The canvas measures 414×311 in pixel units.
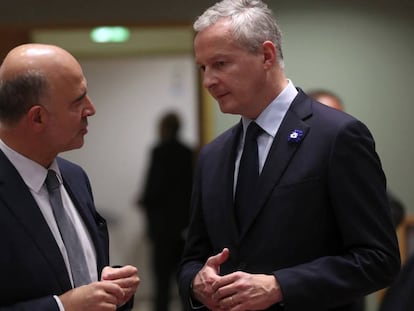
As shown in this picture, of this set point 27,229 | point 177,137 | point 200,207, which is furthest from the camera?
point 177,137

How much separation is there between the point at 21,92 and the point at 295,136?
2.30 ft

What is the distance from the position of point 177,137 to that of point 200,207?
3390mm

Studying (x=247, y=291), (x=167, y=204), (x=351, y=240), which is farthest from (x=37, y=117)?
(x=167, y=204)

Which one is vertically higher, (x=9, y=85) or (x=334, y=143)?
(x=9, y=85)

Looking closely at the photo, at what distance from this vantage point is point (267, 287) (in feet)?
6.12

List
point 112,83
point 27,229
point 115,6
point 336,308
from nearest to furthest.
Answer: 1. point 27,229
2. point 336,308
3. point 115,6
4. point 112,83

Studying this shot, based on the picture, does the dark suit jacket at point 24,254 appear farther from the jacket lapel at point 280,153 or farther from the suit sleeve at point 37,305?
the jacket lapel at point 280,153

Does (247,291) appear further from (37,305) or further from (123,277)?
(37,305)

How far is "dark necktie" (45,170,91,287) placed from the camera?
194 centimetres

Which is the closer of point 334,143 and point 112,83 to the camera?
point 334,143

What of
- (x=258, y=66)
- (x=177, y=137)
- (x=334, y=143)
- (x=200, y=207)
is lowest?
(x=177, y=137)

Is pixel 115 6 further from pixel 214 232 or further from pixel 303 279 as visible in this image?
pixel 303 279

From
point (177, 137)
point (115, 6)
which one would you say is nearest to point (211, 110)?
point (115, 6)

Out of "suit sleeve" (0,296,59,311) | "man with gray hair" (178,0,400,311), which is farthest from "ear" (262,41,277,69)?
"suit sleeve" (0,296,59,311)
